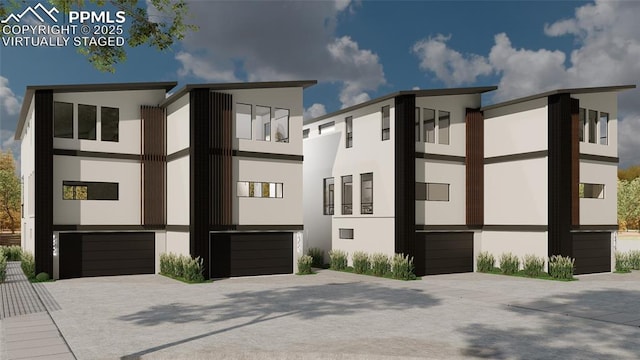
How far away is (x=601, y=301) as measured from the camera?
1684cm

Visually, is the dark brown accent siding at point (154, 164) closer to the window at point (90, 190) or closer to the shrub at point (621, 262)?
the window at point (90, 190)

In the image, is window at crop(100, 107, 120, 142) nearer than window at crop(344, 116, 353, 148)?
Yes

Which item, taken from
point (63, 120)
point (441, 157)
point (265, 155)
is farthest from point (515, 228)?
point (63, 120)

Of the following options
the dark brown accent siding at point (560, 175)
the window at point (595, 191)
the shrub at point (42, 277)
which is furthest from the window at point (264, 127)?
the window at point (595, 191)

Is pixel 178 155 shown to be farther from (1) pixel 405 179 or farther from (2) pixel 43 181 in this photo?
(1) pixel 405 179

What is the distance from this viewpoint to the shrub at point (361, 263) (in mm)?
25328

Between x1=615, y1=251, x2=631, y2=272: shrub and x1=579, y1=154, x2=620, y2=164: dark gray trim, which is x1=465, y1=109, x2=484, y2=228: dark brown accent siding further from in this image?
x1=615, y1=251, x2=631, y2=272: shrub

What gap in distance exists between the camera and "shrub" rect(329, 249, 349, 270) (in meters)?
27.1

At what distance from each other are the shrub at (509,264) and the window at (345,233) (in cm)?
739

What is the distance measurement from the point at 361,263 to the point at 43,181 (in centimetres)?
1431

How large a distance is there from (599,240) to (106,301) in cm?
2223

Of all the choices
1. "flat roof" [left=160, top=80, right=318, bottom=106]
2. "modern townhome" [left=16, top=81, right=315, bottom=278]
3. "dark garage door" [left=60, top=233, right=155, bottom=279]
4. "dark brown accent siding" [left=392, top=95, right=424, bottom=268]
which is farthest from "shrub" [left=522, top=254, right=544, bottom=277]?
"dark garage door" [left=60, top=233, right=155, bottom=279]

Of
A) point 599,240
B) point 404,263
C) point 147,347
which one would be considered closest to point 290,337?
point 147,347

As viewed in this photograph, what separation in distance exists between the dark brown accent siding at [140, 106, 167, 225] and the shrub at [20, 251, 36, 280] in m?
4.77
